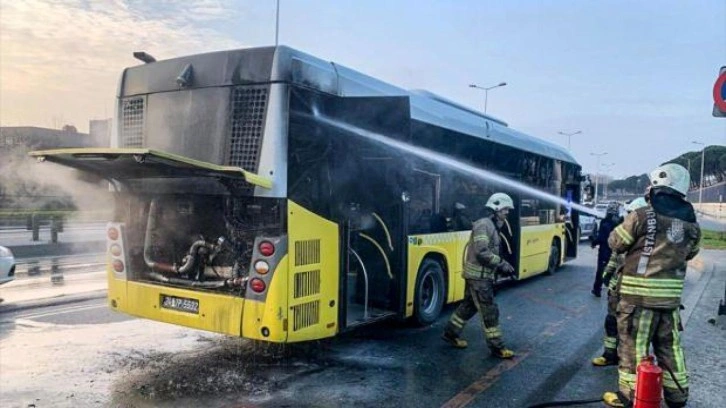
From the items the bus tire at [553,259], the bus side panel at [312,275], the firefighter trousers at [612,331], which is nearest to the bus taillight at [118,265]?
the bus side panel at [312,275]

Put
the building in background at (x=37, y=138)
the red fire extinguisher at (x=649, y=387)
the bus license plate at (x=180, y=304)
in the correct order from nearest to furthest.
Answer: the red fire extinguisher at (x=649, y=387) → the bus license plate at (x=180, y=304) → the building in background at (x=37, y=138)

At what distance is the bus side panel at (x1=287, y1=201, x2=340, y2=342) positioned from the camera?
5.25 meters

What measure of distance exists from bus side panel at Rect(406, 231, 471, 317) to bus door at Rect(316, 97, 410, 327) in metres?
0.25

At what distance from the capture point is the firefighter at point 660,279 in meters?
4.55

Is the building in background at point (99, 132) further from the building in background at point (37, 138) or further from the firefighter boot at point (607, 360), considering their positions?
the firefighter boot at point (607, 360)

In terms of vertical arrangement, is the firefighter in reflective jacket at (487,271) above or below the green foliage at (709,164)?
below

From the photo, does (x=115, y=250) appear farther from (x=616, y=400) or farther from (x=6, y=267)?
(x=616, y=400)

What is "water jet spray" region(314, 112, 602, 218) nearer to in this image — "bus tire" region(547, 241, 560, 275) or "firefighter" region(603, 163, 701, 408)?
"bus tire" region(547, 241, 560, 275)

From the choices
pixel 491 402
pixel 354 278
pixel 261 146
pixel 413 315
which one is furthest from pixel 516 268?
pixel 261 146

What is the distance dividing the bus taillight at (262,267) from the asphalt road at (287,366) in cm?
102

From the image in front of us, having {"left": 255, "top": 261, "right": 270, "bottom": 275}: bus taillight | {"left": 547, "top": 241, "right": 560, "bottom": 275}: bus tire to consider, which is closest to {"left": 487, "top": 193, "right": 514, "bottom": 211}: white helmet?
{"left": 255, "top": 261, "right": 270, "bottom": 275}: bus taillight

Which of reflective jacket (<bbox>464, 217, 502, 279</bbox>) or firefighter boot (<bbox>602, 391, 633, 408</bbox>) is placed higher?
reflective jacket (<bbox>464, 217, 502, 279</bbox>)

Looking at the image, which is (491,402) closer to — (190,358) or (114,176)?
(190,358)

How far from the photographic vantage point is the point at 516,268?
10.5m
